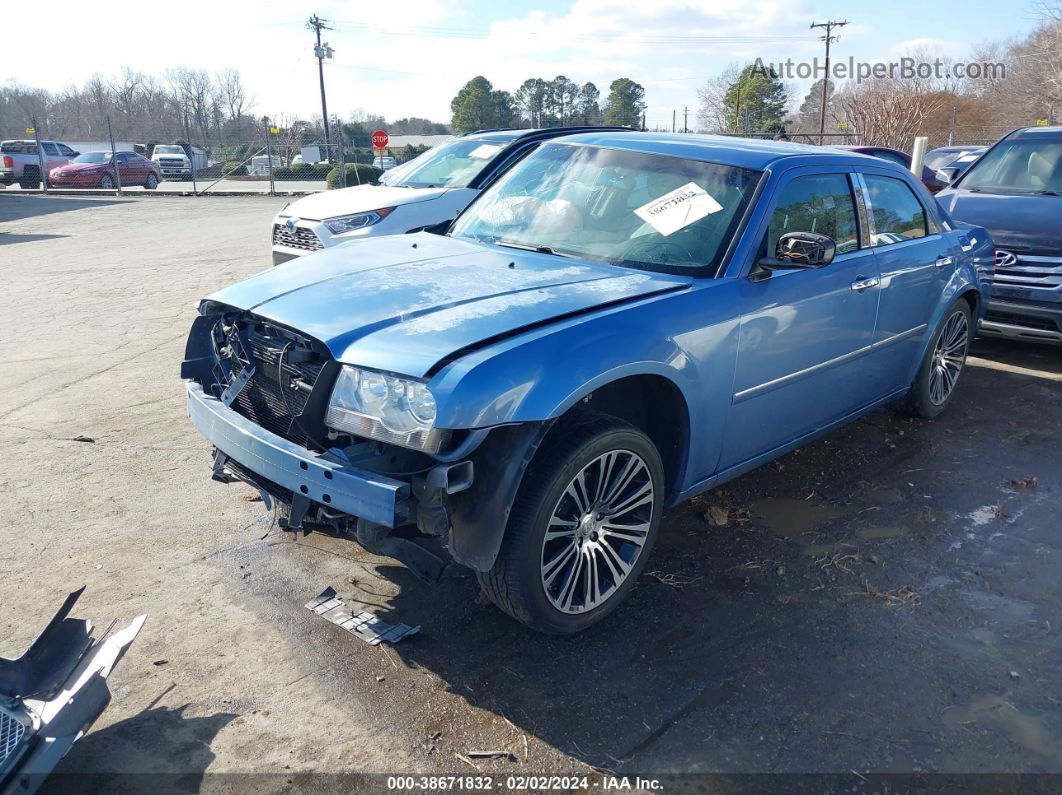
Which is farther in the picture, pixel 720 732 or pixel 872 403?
pixel 872 403

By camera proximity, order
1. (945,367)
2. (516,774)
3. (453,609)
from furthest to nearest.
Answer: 1. (945,367)
2. (453,609)
3. (516,774)

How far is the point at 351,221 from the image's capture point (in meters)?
8.45

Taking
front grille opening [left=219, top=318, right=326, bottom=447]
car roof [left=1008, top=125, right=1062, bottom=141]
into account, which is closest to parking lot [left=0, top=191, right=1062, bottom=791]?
front grille opening [left=219, top=318, right=326, bottom=447]

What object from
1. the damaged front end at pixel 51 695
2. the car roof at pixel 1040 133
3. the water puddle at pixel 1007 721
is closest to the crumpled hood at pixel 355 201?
the car roof at pixel 1040 133

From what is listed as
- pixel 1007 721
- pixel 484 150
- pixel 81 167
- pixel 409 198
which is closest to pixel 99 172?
pixel 81 167

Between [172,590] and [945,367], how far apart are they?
200 inches

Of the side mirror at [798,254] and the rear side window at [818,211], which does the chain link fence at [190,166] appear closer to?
the rear side window at [818,211]

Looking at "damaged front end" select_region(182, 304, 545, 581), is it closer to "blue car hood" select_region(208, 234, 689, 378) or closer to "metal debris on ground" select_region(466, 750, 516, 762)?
"blue car hood" select_region(208, 234, 689, 378)

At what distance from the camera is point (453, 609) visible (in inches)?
137

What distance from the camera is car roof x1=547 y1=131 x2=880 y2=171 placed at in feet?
13.5

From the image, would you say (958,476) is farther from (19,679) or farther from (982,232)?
(19,679)

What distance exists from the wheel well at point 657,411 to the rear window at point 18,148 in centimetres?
3376

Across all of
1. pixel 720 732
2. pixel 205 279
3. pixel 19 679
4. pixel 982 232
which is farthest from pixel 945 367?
pixel 205 279

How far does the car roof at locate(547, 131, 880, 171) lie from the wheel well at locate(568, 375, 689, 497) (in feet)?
4.30
